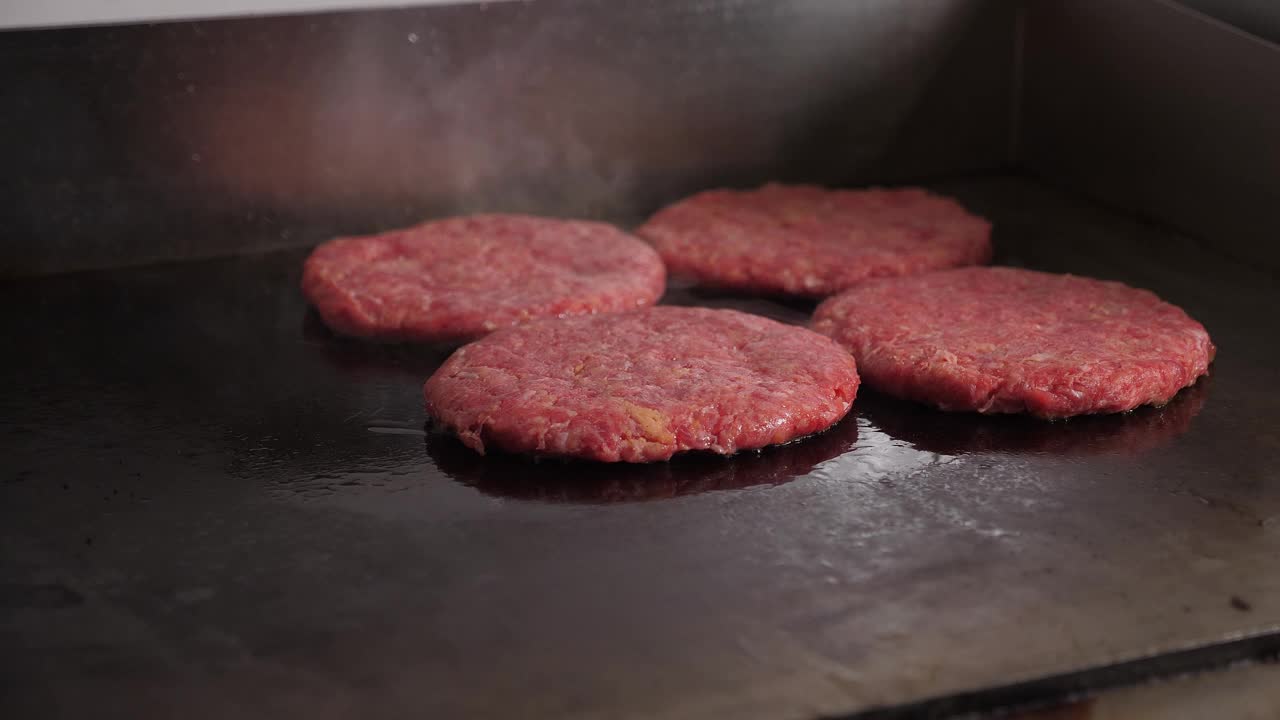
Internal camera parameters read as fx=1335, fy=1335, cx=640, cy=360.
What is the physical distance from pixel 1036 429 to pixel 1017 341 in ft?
0.99

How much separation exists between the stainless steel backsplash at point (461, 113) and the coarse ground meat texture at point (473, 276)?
0.33 meters

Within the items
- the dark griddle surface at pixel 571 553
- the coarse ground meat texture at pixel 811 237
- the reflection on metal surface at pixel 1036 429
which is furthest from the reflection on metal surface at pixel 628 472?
the coarse ground meat texture at pixel 811 237

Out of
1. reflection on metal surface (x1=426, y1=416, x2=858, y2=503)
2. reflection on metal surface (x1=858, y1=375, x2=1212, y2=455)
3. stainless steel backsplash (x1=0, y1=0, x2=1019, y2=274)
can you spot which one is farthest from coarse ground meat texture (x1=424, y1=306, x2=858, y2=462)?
stainless steel backsplash (x1=0, y1=0, x2=1019, y2=274)

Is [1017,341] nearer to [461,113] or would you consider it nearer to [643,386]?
[643,386]

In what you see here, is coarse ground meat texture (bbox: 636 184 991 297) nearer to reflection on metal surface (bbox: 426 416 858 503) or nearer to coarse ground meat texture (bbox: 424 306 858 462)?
coarse ground meat texture (bbox: 424 306 858 462)

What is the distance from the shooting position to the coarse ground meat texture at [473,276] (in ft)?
10.4

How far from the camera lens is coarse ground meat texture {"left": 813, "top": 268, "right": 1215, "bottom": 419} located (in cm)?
266

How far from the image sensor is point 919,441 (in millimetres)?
2576

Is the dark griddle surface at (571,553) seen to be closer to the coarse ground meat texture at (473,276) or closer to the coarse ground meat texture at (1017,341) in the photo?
the coarse ground meat texture at (1017,341)

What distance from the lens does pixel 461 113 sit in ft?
12.8

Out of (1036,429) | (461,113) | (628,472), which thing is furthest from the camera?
(461,113)

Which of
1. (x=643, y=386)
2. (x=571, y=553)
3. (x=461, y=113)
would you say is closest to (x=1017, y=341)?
(x=643, y=386)

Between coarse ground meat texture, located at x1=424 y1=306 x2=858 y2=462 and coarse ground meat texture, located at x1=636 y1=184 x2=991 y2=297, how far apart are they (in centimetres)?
44

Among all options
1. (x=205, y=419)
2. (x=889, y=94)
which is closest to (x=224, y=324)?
(x=205, y=419)
